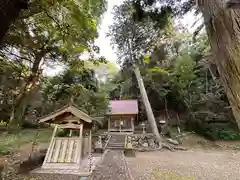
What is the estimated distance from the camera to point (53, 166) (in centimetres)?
538

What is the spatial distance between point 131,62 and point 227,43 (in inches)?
508

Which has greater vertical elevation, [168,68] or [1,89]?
[168,68]

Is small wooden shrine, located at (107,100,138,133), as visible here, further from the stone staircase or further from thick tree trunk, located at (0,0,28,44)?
thick tree trunk, located at (0,0,28,44)

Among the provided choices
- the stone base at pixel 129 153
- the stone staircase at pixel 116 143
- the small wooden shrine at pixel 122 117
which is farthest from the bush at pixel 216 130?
the stone base at pixel 129 153

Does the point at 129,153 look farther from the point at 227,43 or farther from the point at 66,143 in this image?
the point at 227,43

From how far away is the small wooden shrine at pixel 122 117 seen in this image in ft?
51.3

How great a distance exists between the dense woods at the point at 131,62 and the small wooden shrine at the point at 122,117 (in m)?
2.45

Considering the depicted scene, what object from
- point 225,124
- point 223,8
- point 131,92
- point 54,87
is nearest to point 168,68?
point 131,92

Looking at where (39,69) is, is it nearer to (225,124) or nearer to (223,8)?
(223,8)

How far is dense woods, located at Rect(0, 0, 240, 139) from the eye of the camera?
1261 mm

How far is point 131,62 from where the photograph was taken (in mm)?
13750

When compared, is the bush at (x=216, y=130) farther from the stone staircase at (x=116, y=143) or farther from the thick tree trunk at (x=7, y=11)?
the thick tree trunk at (x=7, y=11)

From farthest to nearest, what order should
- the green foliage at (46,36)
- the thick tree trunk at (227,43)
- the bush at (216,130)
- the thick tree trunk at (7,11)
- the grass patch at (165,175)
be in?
1. the bush at (216,130)
2. the grass patch at (165,175)
3. the green foliage at (46,36)
4. the thick tree trunk at (7,11)
5. the thick tree trunk at (227,43)

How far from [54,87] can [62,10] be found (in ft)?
24.1
